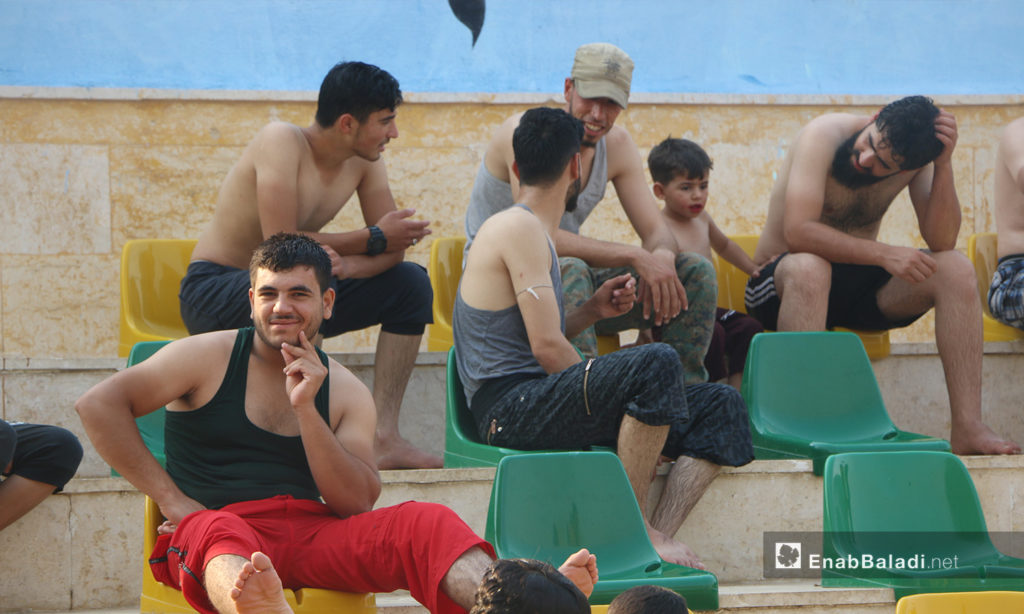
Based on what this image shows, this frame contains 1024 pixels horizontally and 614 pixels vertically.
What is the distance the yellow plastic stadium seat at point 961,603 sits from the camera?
1.91 metres

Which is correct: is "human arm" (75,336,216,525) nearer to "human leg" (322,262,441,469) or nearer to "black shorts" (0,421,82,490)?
"black shorts" (0,421,82,490)

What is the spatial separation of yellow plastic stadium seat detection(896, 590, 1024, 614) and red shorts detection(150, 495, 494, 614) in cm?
74

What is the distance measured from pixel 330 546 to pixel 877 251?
225 cm

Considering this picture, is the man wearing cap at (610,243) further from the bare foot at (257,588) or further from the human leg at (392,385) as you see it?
the bare foot at (257,588)

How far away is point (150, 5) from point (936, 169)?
325 cm

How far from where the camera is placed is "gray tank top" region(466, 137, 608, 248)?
12.1 feet

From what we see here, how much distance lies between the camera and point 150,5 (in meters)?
4.95

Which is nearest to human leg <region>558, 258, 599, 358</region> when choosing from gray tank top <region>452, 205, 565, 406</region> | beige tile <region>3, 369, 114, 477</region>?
gray tank top <region>452, 205, 565, 406</region>


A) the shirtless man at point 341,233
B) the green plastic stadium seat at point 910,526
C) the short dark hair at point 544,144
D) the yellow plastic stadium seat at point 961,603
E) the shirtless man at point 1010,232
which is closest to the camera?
the yellow plastic stadium seat at point 961,603

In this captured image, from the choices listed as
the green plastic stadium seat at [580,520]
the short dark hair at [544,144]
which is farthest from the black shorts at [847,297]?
the green plastic stadium seat at [580,520]

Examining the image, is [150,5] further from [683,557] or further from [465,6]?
[683,557]

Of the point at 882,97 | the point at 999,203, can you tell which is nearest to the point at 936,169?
the point at 999,203

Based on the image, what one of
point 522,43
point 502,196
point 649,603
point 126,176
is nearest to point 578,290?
point 502,196

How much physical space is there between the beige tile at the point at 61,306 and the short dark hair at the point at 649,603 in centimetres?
374
